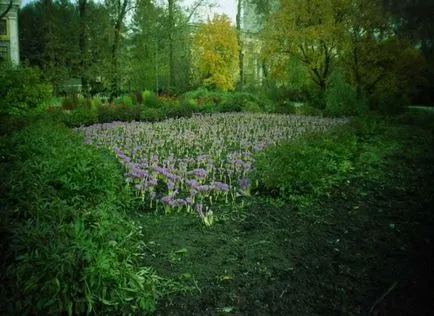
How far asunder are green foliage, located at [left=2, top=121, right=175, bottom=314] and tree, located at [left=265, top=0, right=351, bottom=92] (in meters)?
16.6

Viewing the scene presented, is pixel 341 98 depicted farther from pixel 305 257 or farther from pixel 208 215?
pixel 305 257

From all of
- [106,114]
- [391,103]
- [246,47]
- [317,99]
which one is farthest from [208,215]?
[246,47]

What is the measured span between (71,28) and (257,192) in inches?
1073

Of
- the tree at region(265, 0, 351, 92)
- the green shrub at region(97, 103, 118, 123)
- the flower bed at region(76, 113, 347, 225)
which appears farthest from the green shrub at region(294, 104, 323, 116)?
the green shrub at region(97, 103, 118, 123)

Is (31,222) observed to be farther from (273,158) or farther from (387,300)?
(273,158)

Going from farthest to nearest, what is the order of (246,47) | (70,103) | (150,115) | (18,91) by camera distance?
1. (246,47)
2. (70,103)
3. (150,115)
4. (18,91)

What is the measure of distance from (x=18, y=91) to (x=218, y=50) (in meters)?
20.3

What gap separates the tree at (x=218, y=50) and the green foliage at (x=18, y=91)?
741 inches

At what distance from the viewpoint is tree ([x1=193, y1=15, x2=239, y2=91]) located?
2767 centimetres

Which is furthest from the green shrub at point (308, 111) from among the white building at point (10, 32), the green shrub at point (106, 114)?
the white building at point (10, 32)

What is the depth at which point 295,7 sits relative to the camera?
18688mm

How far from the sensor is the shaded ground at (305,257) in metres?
2.85

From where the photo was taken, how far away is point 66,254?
2.31 meters

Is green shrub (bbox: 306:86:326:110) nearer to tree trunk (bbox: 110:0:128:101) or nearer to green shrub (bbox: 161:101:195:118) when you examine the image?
green shrub (bbox: 161:101:195:118)
